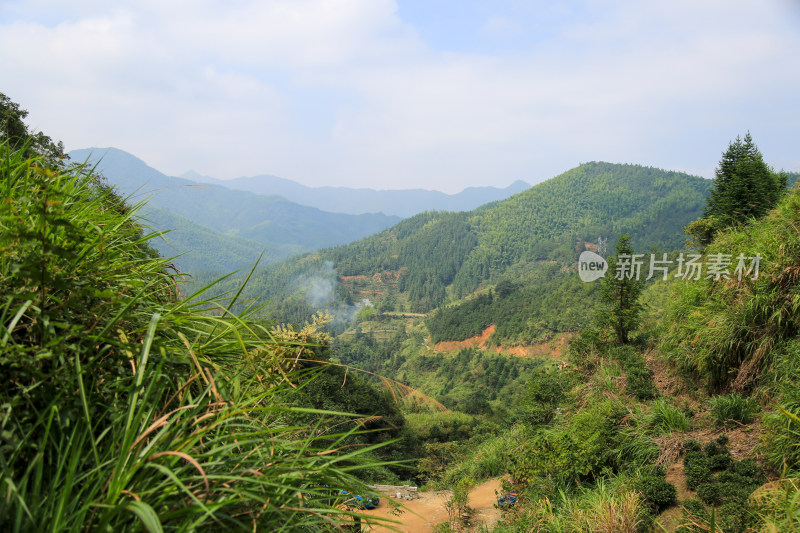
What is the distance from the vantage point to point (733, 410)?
5227mm

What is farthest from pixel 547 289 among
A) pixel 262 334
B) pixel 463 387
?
pixel 262 334

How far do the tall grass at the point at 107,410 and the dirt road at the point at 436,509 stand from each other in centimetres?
639

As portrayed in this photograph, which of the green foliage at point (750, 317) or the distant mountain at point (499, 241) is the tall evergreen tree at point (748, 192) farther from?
the distant mountain at point (499, 241)

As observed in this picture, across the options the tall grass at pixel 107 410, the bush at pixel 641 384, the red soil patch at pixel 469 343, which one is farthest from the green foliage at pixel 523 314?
the tall grass at pixel 107 410

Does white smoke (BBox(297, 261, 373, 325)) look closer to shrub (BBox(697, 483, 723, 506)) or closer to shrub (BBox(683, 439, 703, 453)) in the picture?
shrub (BBox(683, 439, 703, 453))

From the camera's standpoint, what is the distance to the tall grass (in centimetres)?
90

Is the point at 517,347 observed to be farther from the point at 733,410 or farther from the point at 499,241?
the point at 499,241

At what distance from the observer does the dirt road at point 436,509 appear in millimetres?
7809

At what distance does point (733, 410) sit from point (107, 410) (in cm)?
641

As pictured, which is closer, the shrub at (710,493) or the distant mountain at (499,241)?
the shrub at (710,493)

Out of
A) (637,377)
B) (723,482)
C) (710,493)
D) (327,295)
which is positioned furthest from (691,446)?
(327,295)

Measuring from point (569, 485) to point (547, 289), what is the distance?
49.5 m

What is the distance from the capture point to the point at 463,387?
134 feet

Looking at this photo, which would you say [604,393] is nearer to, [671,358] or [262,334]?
[671,358]
